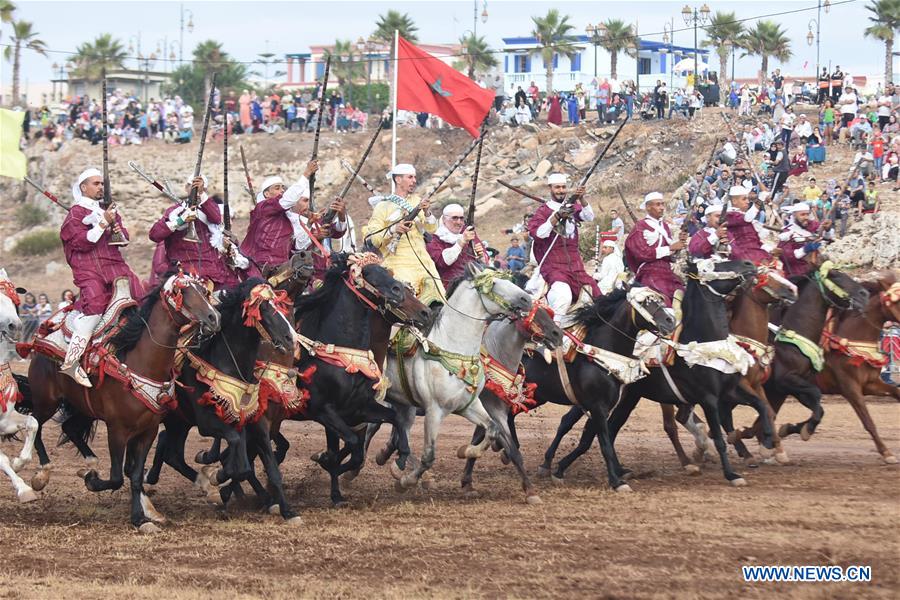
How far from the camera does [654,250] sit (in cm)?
1546

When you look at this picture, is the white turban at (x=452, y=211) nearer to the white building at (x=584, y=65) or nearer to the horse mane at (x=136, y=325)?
the horse mane at (x=136, y=325)

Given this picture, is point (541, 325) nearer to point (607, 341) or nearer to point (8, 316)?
point (607, 341)

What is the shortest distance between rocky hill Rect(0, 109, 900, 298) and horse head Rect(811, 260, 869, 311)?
2264 centimetres

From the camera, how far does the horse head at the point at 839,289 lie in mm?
16016

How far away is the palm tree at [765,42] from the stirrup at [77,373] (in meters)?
40.3

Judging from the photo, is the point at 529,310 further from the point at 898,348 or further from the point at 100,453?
the point at 898,348

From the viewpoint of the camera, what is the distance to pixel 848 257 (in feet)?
92.4

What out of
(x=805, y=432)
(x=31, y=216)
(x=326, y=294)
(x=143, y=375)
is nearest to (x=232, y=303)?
(x=143, y=375)

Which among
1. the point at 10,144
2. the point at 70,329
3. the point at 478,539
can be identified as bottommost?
the point at 478,539

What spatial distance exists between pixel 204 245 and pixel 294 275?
5.53 ft

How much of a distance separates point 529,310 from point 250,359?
2874 mm

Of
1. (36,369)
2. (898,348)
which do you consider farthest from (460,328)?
(898,348)

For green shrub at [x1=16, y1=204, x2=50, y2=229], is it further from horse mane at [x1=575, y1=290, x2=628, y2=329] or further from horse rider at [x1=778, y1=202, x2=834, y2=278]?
horse mane at [x1=575, y1=290, x2=628, y2=329]


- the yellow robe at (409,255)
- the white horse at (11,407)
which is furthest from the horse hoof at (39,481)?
the yellow robe at (409,255)
